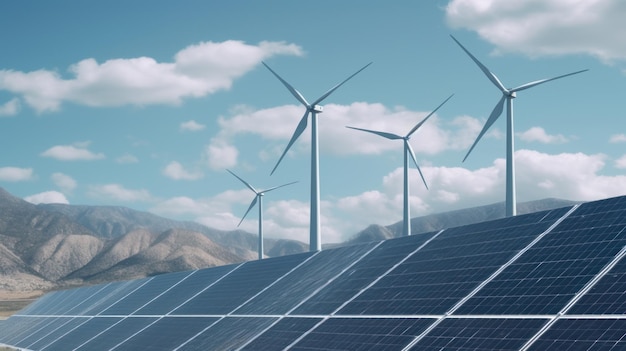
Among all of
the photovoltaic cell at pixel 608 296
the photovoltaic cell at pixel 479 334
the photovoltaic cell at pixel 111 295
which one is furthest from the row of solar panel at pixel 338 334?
the photovoltaic cell at pixel 111 295

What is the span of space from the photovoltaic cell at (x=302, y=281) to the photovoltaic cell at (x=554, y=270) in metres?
11.3

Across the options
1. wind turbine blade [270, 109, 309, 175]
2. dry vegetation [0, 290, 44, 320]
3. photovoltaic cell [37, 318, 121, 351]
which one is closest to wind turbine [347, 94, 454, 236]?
wind turbine blade [270, 109, 309, 175]

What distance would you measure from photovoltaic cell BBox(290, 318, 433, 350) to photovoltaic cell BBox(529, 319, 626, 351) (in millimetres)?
5022

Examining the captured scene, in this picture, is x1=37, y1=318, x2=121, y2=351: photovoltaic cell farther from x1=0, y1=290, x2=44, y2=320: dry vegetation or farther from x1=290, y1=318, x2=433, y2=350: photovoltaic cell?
x1=0, y1=290, x2=44, y2=320: dry vegetation

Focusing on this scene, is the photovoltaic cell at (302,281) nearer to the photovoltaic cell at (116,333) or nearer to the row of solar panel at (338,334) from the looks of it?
the row of solar panel at (338,334)

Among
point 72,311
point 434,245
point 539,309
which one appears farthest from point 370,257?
point 72,311

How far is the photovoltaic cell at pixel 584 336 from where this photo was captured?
20.0 meters

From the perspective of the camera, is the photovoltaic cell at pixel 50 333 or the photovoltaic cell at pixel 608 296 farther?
the photovoltaic cell at pixel 50 333

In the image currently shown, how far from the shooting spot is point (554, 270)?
25578mm

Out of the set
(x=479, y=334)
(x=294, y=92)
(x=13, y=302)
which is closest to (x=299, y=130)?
(x=294, y=92)

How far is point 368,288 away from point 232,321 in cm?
787

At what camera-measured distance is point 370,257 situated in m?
37.5

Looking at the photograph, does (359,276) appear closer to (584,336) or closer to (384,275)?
(384,275)

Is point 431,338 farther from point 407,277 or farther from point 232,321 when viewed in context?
point 232,321
